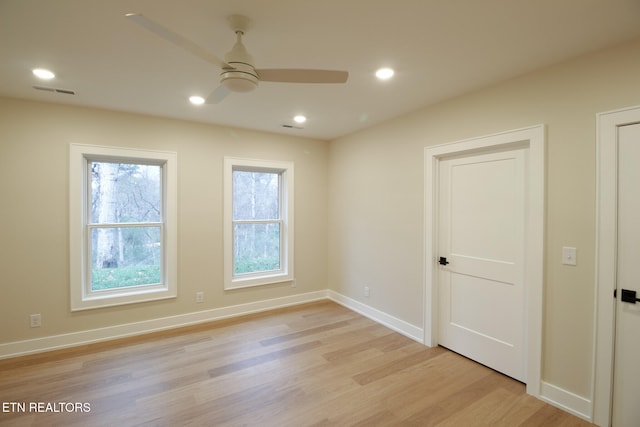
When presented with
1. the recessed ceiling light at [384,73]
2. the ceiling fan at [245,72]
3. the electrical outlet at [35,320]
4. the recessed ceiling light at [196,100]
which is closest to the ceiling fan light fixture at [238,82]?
the ceiling fan at [245,72]

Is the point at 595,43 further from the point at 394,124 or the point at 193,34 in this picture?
the point at 193,34

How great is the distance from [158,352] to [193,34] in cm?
292

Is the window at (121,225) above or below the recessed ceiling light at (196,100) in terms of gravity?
below

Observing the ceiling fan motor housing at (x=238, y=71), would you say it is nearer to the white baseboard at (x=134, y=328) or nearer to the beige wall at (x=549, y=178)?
the beige wall at (x=549, y=178)

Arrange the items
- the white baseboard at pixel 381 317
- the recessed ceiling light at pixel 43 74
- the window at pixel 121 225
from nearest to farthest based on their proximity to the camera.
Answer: the recessed ceiling light at pixel 43 74
the window at pixel 121 225
the white baseboard at pixel 381 317

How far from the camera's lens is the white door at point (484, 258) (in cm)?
256

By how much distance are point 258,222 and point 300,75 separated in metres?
2.91

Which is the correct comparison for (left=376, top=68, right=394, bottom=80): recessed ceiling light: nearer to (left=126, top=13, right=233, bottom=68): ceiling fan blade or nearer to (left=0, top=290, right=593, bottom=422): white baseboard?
(left=126, top=13, right=233, bottom=68): ceiling fan blade

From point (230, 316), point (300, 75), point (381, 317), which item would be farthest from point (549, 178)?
point (230, 316)

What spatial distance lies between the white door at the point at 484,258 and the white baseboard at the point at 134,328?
2.33 m

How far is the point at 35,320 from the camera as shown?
10.1 ft

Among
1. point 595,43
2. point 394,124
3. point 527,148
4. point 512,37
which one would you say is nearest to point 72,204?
point 394,124

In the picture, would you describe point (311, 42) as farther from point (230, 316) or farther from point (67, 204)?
point (230, 316)

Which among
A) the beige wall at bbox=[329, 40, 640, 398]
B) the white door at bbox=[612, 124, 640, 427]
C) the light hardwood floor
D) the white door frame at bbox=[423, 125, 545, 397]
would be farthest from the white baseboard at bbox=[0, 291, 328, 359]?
the white door at bbox=[612, 124, 640, 427]
